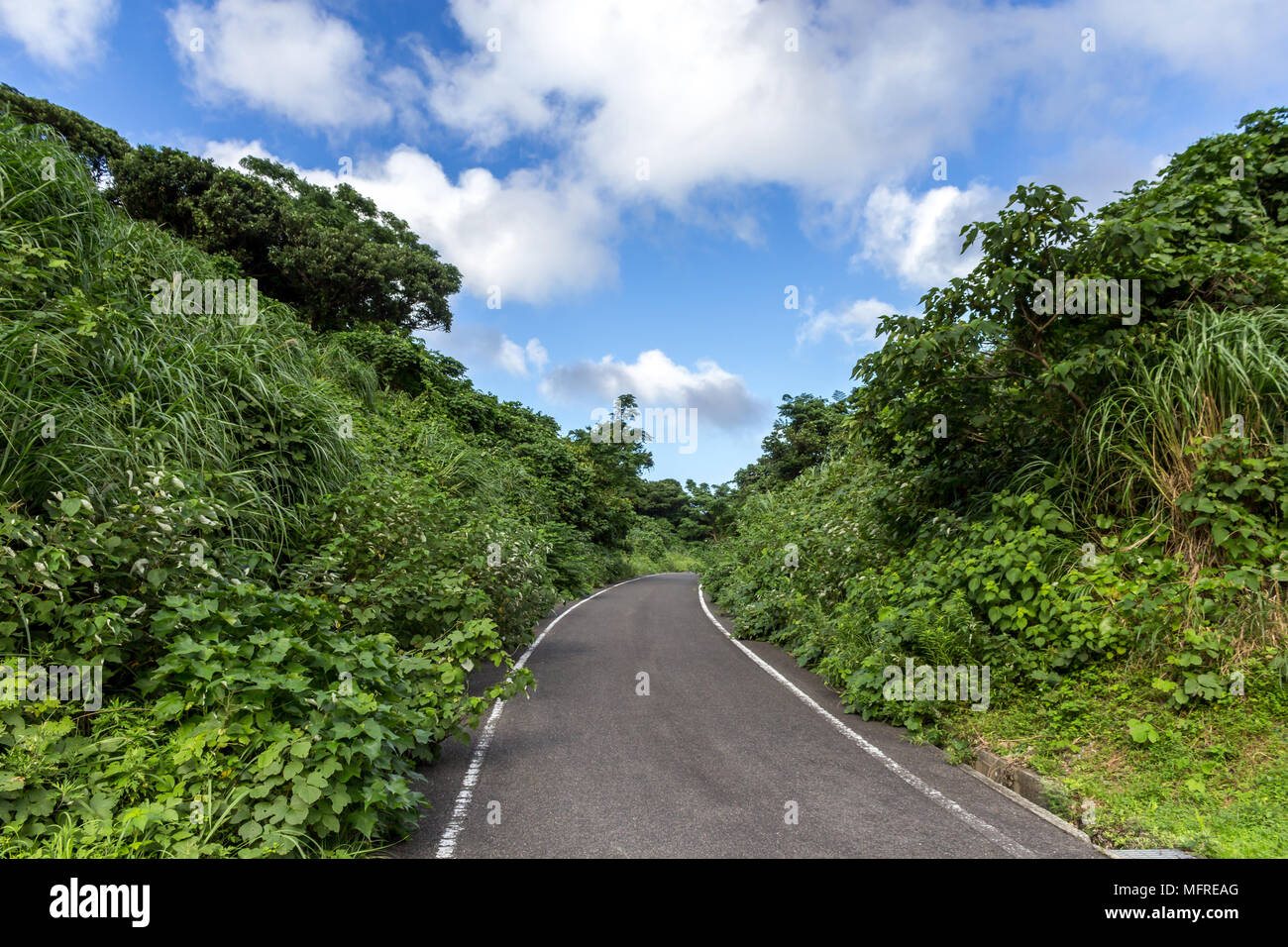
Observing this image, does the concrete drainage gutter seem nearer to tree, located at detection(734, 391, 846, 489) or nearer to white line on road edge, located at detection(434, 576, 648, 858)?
white line on road edge, located at detection(434, 576, 648, 858)

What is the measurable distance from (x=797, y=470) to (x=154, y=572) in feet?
85.4

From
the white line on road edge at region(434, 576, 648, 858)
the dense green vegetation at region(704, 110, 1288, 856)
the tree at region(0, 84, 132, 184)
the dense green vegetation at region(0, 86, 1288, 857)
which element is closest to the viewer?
the dense green vegetation at region(0, 86, 1288, 857)

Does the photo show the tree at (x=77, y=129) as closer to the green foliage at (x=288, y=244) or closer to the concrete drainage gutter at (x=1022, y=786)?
the green foliage at (x=288, y=244)

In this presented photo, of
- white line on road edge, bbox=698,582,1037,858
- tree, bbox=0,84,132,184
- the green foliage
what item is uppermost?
tree, bbox=0,84,132,184

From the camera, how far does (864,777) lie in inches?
185

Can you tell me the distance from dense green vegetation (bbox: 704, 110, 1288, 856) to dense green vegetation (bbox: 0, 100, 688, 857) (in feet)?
13.8

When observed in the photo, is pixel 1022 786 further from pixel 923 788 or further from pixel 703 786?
pixel 703 786

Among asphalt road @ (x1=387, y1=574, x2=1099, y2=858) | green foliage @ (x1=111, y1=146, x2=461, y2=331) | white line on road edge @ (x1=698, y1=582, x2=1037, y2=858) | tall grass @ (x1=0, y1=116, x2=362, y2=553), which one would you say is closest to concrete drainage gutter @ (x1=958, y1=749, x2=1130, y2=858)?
asphalt road @ (x1=387, y1=574, x2=1099, y2=858)

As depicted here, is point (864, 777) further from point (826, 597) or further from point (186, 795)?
point (826, 597)

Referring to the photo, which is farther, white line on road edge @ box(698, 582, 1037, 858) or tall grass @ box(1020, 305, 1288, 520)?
tall grass @ box(1020, 305, 1288, 520)

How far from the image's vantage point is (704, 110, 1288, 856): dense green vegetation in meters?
4.58

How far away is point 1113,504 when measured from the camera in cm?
637

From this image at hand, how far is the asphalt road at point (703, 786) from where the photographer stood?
11.8ft

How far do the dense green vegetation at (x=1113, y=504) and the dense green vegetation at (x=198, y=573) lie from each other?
419cm
